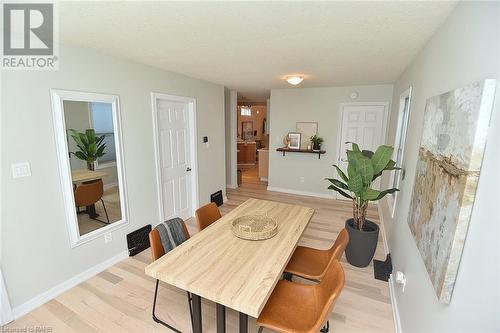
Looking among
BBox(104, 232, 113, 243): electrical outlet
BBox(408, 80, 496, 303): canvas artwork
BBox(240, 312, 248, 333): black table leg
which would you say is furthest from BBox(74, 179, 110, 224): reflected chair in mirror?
BBox(408, 80, 496, 303): canvas artwork

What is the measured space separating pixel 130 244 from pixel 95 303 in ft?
2.78

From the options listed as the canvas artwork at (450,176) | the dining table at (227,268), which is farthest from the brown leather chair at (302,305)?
the canvas artwork at (450,176)

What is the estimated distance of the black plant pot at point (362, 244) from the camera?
2650 mm

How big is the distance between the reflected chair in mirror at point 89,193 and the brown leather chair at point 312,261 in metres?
2.20

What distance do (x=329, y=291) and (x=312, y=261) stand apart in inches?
27.4

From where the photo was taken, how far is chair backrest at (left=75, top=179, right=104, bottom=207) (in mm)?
2508

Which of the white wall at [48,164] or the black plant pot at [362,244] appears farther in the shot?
the black plant pot at [362,244]

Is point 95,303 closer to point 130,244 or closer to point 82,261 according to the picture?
point 82,261

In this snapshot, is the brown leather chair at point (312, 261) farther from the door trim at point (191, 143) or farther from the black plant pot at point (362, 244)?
the door trim at point (191, 143)

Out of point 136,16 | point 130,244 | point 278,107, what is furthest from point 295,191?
point 136,16

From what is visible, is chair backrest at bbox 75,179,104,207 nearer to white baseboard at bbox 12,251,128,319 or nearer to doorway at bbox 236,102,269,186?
white baseboard at bbox 12,251,128,319

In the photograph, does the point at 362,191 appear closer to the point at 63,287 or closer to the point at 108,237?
the point at 108,237

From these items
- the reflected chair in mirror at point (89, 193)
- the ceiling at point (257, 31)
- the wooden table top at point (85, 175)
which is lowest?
the reflected chair in mirror at point (89, 193)

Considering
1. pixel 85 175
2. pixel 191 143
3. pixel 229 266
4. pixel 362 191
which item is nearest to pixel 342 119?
pixel 362 191
